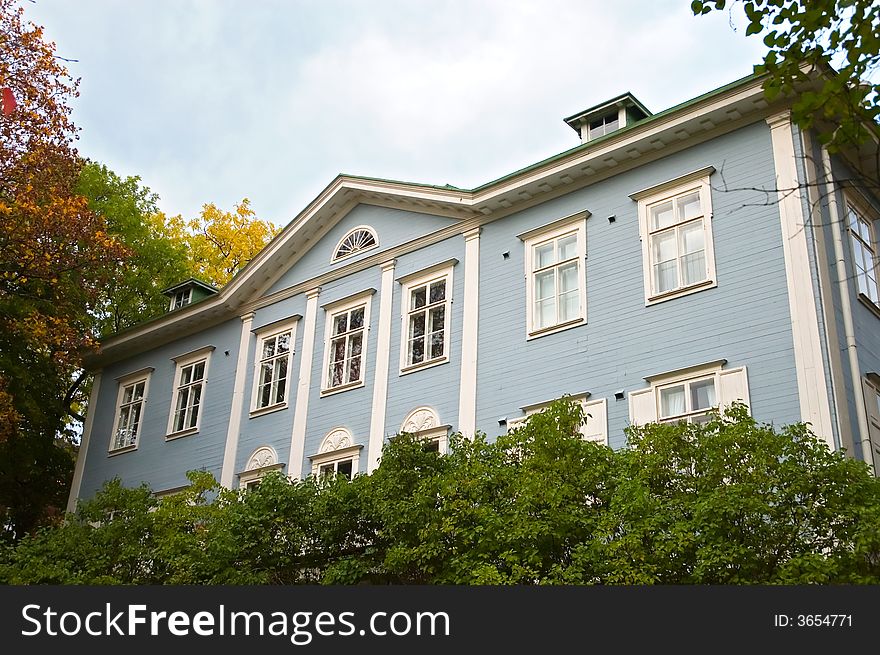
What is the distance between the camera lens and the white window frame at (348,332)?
64.3 feet

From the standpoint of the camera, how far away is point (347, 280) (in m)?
21.0

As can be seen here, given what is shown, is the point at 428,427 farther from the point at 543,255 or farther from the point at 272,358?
the point at 272,358

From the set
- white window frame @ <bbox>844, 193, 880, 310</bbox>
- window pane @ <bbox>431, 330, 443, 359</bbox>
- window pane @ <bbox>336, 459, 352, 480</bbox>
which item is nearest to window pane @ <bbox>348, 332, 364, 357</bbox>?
window pane @ <bbox>431, 330, 443, 359</bbox>

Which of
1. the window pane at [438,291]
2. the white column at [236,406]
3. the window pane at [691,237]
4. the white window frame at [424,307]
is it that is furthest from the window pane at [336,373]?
the window pane at [691,237]

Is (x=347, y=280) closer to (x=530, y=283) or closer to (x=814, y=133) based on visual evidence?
(x=530, y=283)

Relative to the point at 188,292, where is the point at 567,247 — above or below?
below

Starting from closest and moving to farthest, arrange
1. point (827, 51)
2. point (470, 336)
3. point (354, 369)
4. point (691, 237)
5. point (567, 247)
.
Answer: point (827, 51) → point (691, 237) → point (567, 247) → point (470, 336) → point (354, 369)

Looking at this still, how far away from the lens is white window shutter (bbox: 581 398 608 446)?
15.3m

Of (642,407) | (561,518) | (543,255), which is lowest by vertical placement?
(561,518)

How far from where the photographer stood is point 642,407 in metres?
15.0

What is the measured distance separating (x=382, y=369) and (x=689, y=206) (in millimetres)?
6723

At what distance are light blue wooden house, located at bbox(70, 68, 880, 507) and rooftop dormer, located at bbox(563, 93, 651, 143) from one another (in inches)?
1.5

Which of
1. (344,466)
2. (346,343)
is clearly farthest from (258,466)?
(346,343)

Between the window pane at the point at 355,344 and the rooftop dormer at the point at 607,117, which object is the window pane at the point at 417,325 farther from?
the rooftop dormer at the point at 607,117
